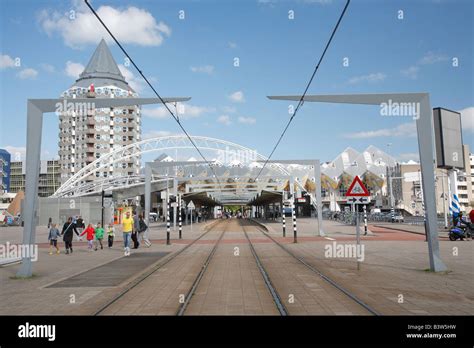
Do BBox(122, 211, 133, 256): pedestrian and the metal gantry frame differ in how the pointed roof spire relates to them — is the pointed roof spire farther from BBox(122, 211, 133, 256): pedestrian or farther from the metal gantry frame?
the metal gantry frame

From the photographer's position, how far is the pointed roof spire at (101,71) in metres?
105

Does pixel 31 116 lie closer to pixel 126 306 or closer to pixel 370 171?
pixel 126 306

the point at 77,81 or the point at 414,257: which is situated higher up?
the point at 77,81

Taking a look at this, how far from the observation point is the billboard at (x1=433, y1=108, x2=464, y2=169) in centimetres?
2853

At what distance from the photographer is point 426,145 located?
12.7m

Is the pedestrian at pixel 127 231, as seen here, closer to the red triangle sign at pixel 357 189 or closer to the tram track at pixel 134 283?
the tram track at pixel 134 283

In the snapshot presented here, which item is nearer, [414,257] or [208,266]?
[208,266]

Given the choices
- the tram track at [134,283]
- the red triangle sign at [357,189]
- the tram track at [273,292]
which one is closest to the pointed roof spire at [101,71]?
the tram track at [134,283]

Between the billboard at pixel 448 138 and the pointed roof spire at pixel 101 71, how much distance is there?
8816 cm

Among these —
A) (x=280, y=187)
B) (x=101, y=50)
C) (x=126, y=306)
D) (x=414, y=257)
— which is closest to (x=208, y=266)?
(x=126, y=306)

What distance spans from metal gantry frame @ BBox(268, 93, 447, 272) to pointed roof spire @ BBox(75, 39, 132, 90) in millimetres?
99133

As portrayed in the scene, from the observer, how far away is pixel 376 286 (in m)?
10.2

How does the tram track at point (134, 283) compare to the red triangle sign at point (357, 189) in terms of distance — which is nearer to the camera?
the tram track at point (134, 283)
